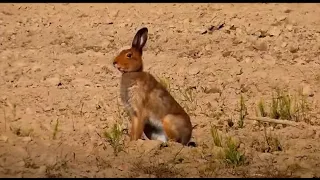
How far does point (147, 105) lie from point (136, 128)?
280mm

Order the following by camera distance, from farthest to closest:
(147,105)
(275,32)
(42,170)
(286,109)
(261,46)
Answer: (275,32)
(261,46)
(286,109)
(147,105)
(42,170)

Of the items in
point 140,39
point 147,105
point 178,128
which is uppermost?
point 140,39

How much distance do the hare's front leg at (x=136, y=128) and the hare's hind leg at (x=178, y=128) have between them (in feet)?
0.85

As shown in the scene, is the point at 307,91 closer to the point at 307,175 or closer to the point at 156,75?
the point at 156,75

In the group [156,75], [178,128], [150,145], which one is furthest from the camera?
[156,75]

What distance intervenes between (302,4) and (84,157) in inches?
262

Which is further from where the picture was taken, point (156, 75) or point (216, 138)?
point (156, 75)

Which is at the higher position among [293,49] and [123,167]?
[293,49]

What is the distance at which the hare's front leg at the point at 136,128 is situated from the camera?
6801 mm

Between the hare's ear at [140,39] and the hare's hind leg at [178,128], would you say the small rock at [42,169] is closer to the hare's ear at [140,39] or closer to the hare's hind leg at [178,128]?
the hare's hind leg at [178,128]

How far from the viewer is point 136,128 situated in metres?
6.87

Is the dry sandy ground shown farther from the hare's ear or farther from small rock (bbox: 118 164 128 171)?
the hare's ear

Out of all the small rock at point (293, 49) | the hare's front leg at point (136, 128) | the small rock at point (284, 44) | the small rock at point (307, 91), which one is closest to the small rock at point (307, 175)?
the hare's front leg at point (136, 128)

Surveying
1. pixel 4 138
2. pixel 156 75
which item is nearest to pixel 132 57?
Result: pixel 4 138
